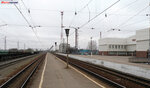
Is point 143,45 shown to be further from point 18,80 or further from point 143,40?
point 18,80

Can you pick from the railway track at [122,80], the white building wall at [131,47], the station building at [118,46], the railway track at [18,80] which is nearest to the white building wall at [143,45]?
the station building at [118,46]

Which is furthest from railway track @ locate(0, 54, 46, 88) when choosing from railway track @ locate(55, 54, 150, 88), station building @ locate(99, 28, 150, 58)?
station building @ locate(99, 28, 150, 58)

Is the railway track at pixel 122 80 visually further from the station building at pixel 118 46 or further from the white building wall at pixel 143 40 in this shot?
the station building at pixel 118 46

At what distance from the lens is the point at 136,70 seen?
1174 cm

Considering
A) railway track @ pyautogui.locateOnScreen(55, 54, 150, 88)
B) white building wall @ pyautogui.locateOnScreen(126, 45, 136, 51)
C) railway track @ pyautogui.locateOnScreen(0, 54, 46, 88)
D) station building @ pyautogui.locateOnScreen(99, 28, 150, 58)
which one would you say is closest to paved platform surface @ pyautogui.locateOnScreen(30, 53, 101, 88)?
railway track @ pyautogui.locateOnScreen(0, 54, 46, 88)

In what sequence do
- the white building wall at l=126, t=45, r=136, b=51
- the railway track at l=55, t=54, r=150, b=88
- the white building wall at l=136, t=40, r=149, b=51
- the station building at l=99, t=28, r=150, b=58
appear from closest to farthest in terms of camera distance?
1. the railway track at l=55, t=54, r=150, b=88
2. the white building wall at l=136, t=40, r=149, b=51
3. the white building wall at l=126, t=45, r=136, b=51
4. the station building at l=99, t=28, r=150, b=58

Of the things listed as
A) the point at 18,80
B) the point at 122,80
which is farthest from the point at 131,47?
the point at 18,80

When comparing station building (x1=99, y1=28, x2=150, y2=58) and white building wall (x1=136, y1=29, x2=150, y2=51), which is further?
station building (x1=99, y1=28, x2=150, y2=58)

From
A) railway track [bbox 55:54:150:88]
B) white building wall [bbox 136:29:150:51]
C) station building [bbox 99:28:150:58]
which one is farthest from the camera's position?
station building [bbox 99:28:150:58]

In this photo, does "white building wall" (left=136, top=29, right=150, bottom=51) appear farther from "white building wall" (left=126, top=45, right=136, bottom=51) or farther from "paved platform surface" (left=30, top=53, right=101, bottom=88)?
"paved platform surface" (left=30, top=53, right=101, bottom=88)

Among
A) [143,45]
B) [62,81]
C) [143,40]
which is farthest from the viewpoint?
[143,45]

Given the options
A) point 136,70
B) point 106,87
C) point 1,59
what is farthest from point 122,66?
point 1,59

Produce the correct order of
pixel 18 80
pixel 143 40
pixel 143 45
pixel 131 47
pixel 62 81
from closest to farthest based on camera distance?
pixel 62 81 → pixel 18 80 → pixel 143 40 → pixel 143 45 → pixel 131 47

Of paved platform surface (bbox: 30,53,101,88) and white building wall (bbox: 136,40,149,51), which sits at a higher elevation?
white building wall (bbox: 136,40,149,51)
